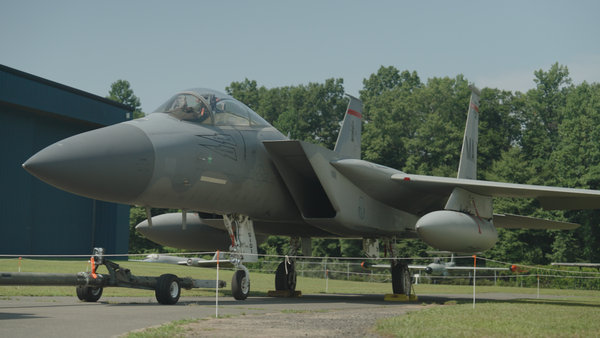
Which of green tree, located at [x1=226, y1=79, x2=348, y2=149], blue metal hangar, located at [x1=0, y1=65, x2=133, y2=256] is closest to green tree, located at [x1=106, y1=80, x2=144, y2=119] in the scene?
green tree, located at [x1=226, y1=79, x2=348, y2=149]

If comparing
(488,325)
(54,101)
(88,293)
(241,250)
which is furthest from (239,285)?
(54,101)

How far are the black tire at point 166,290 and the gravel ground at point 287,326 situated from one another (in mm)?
1889

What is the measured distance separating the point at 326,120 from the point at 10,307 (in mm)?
47699

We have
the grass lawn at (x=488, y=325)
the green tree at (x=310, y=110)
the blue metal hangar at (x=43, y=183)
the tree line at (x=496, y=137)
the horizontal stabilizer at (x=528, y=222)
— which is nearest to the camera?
the grass lawn at (x=488, y=325)

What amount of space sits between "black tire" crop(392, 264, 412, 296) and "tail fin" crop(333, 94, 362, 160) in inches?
140

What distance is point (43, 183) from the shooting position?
2609 cm

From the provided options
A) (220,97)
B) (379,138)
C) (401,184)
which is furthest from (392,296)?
(379,138)

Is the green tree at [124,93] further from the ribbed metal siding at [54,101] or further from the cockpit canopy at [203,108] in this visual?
the cockpit canopy at [203,108]

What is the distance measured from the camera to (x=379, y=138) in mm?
48156

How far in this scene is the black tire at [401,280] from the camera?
42.4ft

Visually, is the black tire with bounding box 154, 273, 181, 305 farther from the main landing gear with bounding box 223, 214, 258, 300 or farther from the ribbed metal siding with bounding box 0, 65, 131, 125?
the ribbed metal siding with bounding box 0, 65, 131, 125

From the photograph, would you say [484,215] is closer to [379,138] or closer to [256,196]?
[256,196]

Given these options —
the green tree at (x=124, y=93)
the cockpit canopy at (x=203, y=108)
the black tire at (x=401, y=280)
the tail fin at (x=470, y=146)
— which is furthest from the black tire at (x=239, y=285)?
the green tree at (x=124, y=93)

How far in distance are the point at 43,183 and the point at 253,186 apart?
63.7 feet
